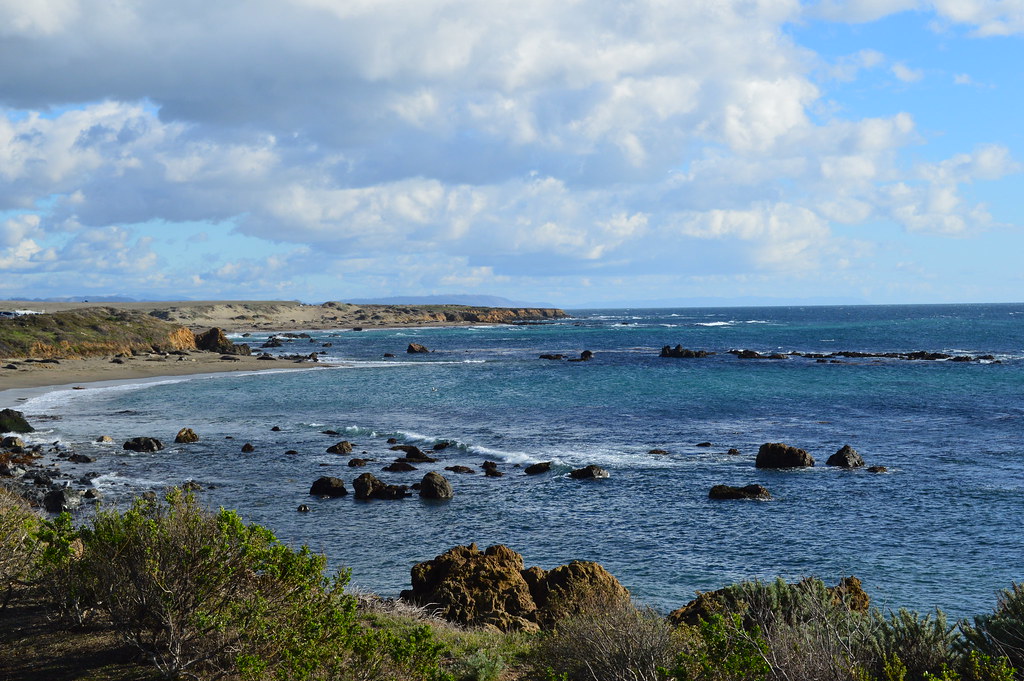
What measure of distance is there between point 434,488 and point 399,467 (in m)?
5.14

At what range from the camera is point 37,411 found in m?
46.2

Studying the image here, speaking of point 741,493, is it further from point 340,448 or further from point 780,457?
point 340,448

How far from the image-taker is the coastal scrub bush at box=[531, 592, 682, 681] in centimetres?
896

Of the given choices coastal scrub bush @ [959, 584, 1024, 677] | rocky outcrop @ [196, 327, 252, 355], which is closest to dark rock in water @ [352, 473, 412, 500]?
coastal scrub bush @ [959, 584, 1024, 677]

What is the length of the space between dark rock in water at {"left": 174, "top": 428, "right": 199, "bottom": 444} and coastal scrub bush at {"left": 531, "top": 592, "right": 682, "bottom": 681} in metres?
31.5

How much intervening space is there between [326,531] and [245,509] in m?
3.70

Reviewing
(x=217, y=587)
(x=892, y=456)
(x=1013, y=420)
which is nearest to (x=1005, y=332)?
(x=1013, y=420)

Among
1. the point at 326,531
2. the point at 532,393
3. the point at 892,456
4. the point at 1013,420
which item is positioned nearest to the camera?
the point at 326,531

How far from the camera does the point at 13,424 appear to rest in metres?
38.9

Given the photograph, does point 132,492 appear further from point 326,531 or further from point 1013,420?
point 1013,420

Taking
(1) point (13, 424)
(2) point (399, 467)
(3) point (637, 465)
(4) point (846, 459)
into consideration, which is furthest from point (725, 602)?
(1) point (13, 424)

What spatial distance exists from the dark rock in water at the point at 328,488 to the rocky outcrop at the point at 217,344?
67796 mm

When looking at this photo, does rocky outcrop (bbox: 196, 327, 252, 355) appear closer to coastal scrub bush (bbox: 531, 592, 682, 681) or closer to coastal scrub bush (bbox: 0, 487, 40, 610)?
coastal scrub bush (bbox: 0, 487, 40, 610)

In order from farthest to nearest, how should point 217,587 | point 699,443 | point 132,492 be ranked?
point 699,443 → point 132,492 → point 217,587
